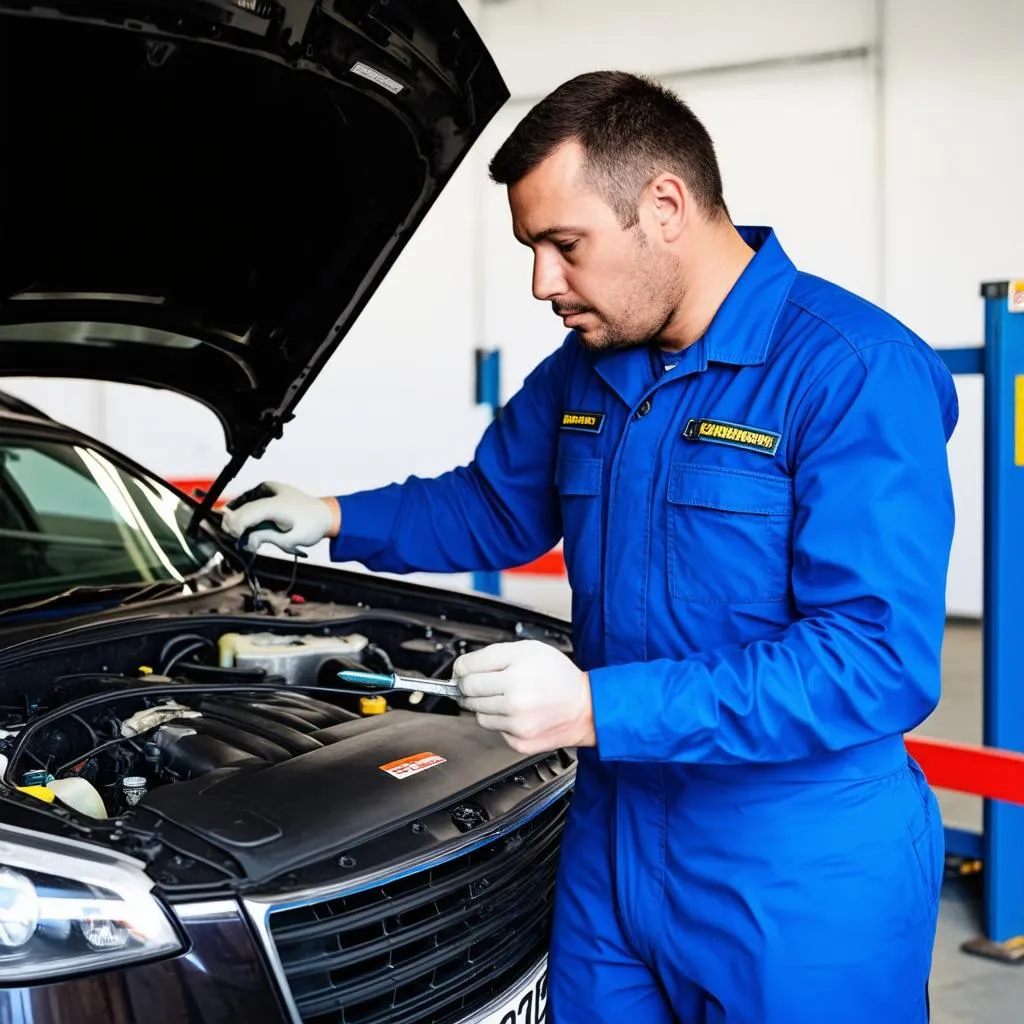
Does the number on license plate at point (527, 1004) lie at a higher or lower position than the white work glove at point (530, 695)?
lower

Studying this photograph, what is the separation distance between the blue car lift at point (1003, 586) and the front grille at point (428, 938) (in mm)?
1481

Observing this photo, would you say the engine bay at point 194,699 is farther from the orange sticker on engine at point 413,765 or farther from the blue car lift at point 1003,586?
the blue car lift at point 1003,586

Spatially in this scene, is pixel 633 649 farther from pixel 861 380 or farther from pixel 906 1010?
pixel 906 1010

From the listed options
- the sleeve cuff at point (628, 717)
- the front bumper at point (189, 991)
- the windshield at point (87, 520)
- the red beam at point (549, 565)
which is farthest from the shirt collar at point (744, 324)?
the red beam at point (549, 565)

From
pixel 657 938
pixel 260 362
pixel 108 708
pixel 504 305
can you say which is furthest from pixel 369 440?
pixel 657 938

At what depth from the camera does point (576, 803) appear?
5.07 ft

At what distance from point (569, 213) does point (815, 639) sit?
55 cm

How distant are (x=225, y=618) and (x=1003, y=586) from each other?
1755 millimetres

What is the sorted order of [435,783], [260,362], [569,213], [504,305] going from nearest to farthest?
[569,213]
[435,783]
[260,362]
[504,305]

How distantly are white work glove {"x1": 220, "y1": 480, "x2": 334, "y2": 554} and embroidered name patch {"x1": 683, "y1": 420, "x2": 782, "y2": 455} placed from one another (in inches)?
28.5

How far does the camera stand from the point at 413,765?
156 centimetres

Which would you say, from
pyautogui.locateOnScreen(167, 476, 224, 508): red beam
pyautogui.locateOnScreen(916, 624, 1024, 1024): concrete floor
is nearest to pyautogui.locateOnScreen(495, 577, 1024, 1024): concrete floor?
pyautogui.locateOnScreen(916, 624, 1024, 1024): concrete floor

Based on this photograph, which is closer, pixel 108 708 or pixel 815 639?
pixel 815 639

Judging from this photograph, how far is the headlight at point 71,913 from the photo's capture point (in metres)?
1.13
